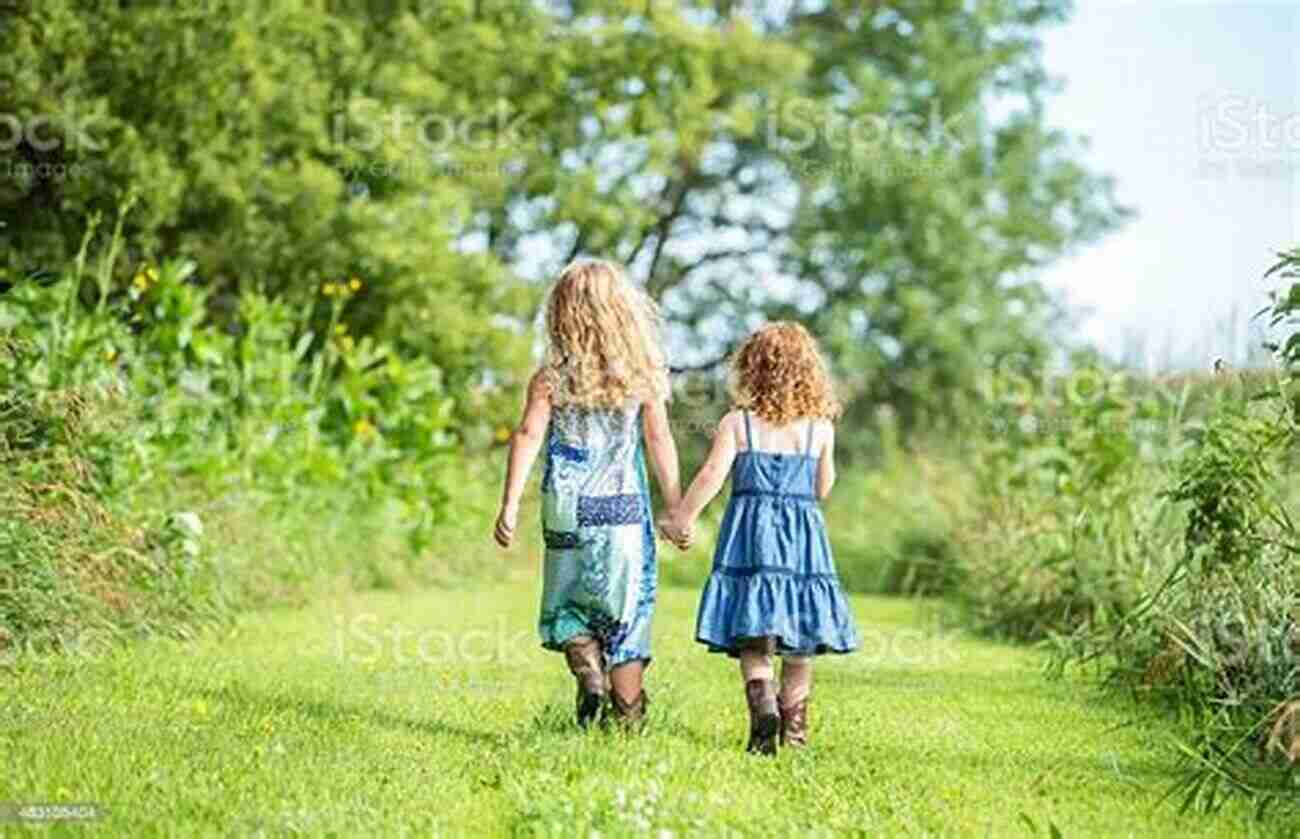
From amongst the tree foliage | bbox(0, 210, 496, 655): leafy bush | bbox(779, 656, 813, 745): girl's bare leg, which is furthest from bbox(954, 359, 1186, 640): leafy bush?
the tree foliage

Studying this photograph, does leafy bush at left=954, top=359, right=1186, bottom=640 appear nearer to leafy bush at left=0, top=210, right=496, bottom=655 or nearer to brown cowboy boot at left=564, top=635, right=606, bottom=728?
brown cowboy boot at left=564, top=635, right=606, bottom=728

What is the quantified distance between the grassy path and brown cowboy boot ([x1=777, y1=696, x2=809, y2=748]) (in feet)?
0.31

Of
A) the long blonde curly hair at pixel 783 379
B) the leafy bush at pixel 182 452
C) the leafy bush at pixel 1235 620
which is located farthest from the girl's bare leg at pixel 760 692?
the leafy bush at pixel 182 452

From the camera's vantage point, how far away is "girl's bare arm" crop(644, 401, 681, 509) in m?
6.35

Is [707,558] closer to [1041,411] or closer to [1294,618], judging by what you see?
[1041,411]

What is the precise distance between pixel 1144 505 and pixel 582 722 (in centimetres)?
480

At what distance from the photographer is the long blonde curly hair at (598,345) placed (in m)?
6.34

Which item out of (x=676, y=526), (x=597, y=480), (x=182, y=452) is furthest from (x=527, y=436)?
(x=182, y=452)

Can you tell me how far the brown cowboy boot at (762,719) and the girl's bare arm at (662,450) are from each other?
2.13ft

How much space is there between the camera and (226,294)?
1534 cm

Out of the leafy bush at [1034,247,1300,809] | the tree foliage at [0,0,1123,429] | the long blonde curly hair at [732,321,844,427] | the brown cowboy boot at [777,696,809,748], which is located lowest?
the brown cowboy boot at [777,696,809,748]

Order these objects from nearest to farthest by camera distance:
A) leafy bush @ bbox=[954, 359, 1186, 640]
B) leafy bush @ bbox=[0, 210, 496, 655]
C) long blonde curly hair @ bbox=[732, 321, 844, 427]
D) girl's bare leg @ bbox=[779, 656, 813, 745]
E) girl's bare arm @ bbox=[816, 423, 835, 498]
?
girl's bare leg @ bbox=[779, 656, 813, 745] < long blonde curly hair @ bbox=[732, 321, 844, 427] < girl's bare arm @ bbox=[816, 423, 835, 498] < leafy bush @ bbox=[0, 210, 496, 655] < leafy bush @ bbox=[954, 359, 1186, 640]

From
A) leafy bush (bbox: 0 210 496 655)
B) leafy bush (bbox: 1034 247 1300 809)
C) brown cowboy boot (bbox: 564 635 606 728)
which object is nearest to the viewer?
leafy bush (bbox: 1034 247 1300 809)

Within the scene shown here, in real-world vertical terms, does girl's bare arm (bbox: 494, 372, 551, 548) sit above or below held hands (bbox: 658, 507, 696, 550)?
above
